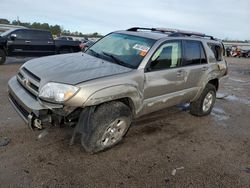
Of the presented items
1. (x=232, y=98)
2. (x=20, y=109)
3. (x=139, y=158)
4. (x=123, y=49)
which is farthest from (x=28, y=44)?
(x=139, y=158)

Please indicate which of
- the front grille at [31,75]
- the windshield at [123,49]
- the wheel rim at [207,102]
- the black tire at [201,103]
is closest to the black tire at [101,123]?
the windshield at [123,49]

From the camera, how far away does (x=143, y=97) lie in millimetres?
4285

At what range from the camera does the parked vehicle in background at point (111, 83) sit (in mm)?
3475

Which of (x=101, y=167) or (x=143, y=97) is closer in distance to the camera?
(x=101, y=167)

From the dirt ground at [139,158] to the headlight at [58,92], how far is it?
2.96 feet

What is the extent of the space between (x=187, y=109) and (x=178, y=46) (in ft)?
7.15

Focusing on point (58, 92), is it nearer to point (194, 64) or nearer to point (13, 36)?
point (194, 64)

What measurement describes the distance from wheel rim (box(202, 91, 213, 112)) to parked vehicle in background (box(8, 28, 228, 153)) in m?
0.48

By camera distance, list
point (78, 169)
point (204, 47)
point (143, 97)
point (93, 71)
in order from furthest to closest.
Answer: point (204, 47)
point (143, 97)
point (93, 71)
point (78, 169)

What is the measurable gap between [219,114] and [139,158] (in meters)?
3.39

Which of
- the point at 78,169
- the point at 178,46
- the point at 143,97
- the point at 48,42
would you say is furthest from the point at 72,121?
the point at 48,42

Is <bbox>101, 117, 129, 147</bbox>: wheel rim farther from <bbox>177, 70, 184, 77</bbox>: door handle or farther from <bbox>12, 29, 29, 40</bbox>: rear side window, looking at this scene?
<bbox>12, 29, 29, 40</bbox>: rear side window

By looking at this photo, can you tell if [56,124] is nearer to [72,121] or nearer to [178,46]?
[72,121]

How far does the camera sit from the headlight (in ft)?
11.1
